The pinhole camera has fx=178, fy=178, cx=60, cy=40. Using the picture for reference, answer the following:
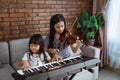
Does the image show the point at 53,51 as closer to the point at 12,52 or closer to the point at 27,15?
the point at 12,52

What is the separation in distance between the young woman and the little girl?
0.32 ft

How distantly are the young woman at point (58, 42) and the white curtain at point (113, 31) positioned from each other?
1444 millimetres

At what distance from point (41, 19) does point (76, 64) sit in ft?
4.91

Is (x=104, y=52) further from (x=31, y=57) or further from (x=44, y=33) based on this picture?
(x=31, y=57)

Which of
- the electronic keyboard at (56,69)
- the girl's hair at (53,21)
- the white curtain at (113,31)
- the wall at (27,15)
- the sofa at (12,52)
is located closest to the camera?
the electronic keyboard at (56,69)

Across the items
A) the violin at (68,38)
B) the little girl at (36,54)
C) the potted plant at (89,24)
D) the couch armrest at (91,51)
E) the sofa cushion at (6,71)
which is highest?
the potted plant at (89,24)

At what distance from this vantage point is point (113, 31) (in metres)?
3.32

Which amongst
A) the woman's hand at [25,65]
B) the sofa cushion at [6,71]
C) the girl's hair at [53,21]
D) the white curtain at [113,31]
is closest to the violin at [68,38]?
the girl's hair at [53,21]

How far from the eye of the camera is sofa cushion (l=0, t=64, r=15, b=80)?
219cm

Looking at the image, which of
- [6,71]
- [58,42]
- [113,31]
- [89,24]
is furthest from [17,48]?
[113,31]

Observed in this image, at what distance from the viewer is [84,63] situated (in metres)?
1.87

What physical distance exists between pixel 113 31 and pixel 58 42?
1551 mm

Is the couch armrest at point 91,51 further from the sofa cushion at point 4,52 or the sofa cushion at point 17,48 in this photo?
the sofa cushion at point 4,52

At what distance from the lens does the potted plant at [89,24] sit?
10.6 ft
